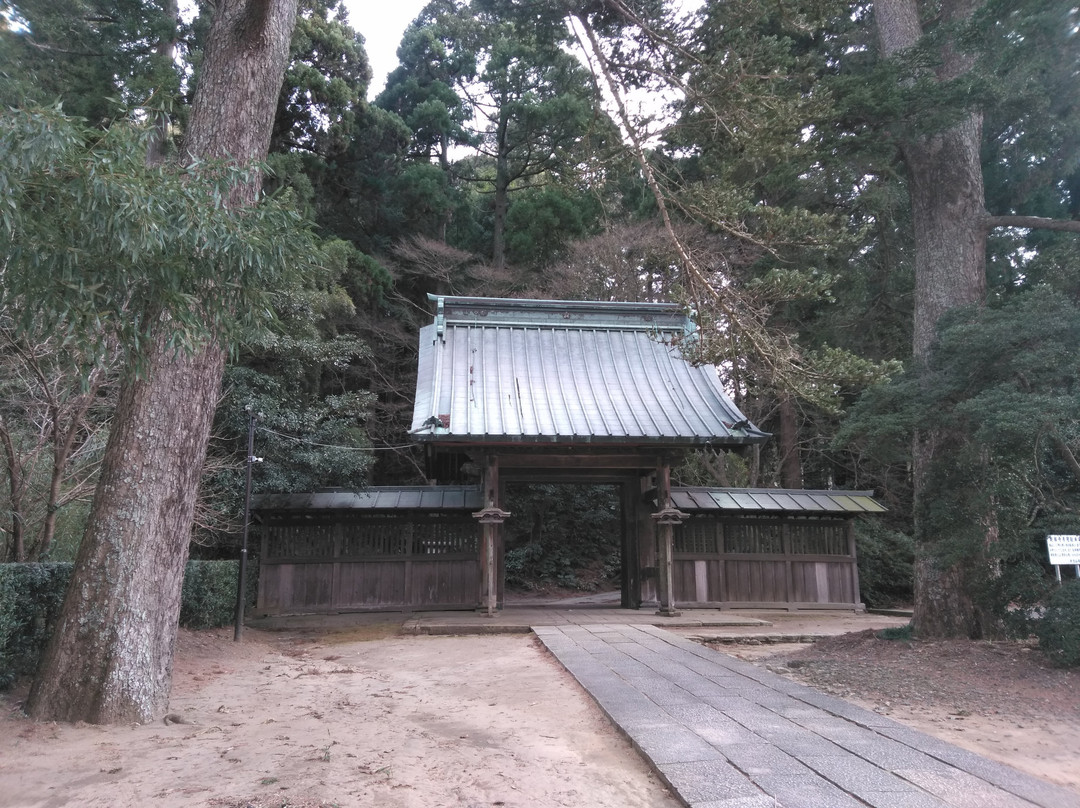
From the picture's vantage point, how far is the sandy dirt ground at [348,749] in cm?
329

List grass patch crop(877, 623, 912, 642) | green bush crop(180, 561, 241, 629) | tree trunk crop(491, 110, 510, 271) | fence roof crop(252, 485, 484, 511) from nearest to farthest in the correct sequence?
1. grass patch crop(877, 623, 912, 642)
2. green bush crop(180, 561, 241, 629)
3. fence roof crop(252, 485, 484, 511)
4. tree trunk crop(491, 110, 510, 271)

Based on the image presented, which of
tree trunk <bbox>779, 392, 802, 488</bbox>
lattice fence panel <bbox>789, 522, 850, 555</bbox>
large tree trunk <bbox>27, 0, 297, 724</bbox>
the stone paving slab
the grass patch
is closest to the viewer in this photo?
the stone paving slab

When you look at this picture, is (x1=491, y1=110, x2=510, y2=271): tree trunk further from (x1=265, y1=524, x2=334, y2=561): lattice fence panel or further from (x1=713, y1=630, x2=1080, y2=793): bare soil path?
(x1=713, y1=630, x2=1080, y2=793): bare soil path

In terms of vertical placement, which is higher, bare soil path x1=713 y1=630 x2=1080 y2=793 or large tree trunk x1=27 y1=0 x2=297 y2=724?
large tree trunk x1=27 y1=0 x2=297 y2=724

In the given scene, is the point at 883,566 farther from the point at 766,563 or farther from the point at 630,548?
the point at 630,548

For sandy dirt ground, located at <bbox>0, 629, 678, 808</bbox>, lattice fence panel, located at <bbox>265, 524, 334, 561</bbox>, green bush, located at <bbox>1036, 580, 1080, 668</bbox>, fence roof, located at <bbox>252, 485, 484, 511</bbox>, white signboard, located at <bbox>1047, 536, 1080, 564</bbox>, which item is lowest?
sandy dirt ground, located at <bbox>0, 629, 678, 808</bbox>

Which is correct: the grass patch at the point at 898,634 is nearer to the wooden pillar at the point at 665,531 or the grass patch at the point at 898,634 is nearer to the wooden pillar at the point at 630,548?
the wooden pillar at the point at 665,531

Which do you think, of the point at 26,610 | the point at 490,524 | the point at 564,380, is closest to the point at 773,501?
the point at 564,380

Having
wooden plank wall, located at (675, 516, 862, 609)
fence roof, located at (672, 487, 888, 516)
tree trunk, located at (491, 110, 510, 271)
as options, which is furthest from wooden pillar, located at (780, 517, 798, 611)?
tree trunk, located at (491, 110, 510, 271)

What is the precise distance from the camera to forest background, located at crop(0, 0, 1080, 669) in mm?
6035

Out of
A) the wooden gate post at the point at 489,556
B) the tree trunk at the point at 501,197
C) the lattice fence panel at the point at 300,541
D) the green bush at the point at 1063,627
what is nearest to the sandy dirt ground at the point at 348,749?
the wooden gate post at the point at 489,556

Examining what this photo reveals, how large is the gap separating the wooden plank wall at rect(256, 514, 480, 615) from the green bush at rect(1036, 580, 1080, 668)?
26.8ft

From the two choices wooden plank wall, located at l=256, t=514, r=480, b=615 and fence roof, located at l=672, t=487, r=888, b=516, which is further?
fence roof, located at l=672, t=487, r=888, b=516

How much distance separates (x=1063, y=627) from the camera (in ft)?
18.4
